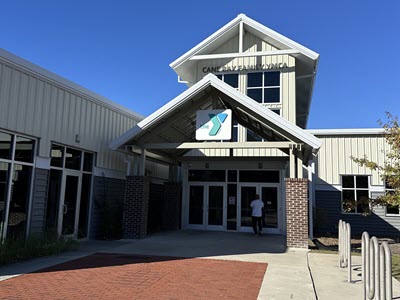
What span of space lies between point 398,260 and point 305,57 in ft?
35.7

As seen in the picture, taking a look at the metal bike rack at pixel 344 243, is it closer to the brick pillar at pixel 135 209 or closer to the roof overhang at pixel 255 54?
the brick pillar at pixel 135 209

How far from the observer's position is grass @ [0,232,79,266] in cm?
895

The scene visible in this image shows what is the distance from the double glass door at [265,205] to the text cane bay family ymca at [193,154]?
0.15 ft

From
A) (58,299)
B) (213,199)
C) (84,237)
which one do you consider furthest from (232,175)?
(58,299)

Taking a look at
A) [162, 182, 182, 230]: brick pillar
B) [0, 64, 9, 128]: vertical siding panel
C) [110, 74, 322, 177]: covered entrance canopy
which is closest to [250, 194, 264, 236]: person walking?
[110, 74, 322, 177]: covered entrance canopy

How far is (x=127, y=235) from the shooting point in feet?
45.3

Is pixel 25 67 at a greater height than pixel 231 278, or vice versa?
pixel 25 67

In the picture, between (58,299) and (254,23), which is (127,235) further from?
(254,23)

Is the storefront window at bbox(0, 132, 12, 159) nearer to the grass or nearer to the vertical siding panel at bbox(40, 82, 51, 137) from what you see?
the vertical siding panel at bbox(40, 82, 51, 137)

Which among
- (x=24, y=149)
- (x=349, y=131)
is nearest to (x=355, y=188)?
(x=349, y=131)

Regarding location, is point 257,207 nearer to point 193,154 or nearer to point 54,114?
point 193,154

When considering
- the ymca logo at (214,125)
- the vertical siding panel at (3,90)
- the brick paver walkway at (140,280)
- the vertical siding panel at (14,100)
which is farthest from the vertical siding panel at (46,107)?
the ymca logo at (214,125)

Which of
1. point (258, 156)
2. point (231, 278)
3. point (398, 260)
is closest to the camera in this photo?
point (231, 278)

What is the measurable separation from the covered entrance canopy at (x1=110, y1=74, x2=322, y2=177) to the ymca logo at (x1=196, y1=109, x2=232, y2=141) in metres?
0.31
